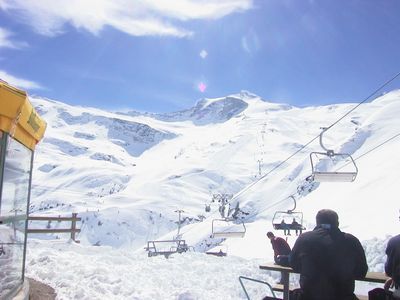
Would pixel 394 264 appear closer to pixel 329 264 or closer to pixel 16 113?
pixel 329 264

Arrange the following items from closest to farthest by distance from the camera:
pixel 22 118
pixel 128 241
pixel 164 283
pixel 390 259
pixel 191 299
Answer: pixel 390 259 → pixel 22 118 → pixel 191 299 → pixel 164 283 → pixel 128 241

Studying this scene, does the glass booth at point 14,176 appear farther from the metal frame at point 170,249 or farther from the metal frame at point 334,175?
the metal frame at point 170,249

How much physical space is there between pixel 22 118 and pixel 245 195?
190184 millimetres

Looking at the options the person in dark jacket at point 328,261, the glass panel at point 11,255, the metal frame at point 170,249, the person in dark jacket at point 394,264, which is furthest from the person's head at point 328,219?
the metal frame at point 170,249

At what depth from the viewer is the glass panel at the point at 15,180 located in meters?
6.41

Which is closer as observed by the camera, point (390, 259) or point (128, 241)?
point (390, 259)

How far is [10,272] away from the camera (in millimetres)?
6934

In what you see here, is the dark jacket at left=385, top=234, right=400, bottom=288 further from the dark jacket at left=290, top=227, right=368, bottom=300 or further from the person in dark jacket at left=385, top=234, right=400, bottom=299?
the dark jacket at left=290, top=227, right=368, bottom=300

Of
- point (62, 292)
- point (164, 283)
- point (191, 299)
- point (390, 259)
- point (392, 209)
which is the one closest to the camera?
point (390, 259)

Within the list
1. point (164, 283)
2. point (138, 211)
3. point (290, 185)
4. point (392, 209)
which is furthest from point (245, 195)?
point (164, 283)

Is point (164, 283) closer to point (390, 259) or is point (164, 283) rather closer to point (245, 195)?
point (390, 259)

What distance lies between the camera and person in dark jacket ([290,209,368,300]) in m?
5.19

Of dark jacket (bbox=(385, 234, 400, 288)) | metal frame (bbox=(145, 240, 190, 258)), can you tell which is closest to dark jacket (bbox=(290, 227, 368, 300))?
dark jacket (bbox=(385, 234, 400, 288))

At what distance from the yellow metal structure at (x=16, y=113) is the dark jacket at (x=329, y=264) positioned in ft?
11.9
